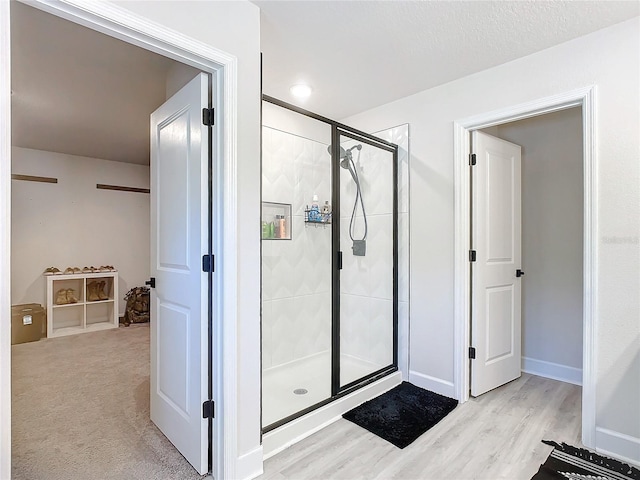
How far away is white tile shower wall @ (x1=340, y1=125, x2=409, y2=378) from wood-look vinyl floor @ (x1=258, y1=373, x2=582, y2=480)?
763 millimetres

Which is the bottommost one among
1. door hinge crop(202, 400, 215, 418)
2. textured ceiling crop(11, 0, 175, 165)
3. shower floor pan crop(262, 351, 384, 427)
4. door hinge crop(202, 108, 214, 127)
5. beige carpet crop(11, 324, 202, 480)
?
beige carpet crop(11, 324, 202, 480)

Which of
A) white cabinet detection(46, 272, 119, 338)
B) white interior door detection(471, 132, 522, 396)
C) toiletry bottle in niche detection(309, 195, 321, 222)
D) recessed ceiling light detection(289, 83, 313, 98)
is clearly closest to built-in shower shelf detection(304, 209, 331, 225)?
toiletry bottle in niche detection(309, 195, 321, 222)

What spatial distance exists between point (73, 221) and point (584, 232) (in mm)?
5928

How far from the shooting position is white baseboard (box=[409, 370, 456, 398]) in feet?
9.00

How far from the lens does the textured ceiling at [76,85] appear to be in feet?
7.02

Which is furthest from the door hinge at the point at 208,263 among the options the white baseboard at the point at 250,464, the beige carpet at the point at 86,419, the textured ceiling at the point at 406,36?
the textured ceiling at the point at 406,36

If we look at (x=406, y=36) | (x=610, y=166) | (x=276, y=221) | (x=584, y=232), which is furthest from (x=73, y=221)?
(x=610, y=166)

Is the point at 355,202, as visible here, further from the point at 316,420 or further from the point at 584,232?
the point at 316,420

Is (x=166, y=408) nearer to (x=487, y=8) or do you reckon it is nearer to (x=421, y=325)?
(x=421, y=325)

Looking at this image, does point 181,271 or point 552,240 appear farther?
point 552,240

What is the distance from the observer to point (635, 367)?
6.44ft

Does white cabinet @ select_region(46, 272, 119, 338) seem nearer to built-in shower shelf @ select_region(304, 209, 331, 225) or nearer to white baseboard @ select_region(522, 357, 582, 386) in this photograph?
built-in shower shelf @ select_region(304, 209, 331, 225)

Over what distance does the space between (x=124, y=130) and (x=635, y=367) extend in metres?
4.93

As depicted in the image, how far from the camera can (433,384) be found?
285cm
